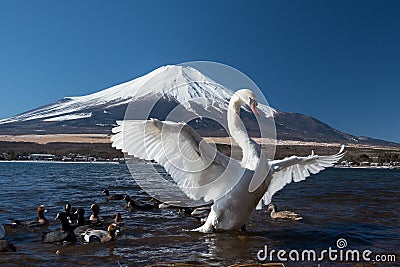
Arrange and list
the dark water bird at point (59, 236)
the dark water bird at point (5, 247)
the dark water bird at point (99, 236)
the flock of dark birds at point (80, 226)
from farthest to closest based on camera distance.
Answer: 1. the dark water bird at point (99, 236)
2. the flock of dark birds at point (80, 226)
3. the dark water bird at point (59, 236)
4. the dark water bird at point (5, 247)

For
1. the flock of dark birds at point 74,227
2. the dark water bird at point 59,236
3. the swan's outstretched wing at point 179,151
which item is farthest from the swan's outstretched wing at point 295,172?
the dark water bird at point 59,236

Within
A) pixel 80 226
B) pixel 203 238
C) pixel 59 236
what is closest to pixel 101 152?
pixel 80 226

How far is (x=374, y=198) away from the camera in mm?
Result: 19812

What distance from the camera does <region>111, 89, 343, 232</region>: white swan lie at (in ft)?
29.1

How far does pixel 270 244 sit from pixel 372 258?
2.09 m

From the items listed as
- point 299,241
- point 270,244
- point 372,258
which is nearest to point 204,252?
point 270,244

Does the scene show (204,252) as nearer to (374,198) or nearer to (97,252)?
(97,252)

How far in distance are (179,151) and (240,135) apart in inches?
58.0

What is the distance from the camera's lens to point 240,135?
31.8 feet

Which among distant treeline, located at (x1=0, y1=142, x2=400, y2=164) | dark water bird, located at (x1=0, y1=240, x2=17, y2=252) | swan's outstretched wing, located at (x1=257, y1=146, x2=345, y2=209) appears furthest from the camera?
distant treeline, located at (x1=0, y1=142, x2=400, y2=164)

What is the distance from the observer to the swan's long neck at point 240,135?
946cm

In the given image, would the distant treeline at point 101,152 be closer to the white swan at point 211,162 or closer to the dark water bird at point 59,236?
the white swan at point 211,162

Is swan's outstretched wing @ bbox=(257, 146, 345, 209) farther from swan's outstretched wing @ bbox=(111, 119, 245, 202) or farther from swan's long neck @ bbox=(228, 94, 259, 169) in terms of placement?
swan's outstretched wing @ bbox=(111, 119, 245, 202)

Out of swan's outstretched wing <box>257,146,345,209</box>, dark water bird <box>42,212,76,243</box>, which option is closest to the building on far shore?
dark water bird <box>42,212,76,243</box>
